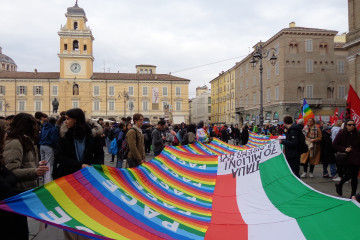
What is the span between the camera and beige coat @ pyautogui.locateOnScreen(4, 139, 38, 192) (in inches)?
128

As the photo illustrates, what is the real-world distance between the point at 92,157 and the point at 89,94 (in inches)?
2451

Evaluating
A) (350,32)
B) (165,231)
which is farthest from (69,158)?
(350,32)

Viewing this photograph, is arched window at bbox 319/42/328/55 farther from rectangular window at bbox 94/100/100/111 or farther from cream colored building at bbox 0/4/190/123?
rectangular window at bbox 94/100/100/111

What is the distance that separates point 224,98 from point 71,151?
70078 mm

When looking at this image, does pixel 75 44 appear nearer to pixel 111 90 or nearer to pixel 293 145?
pixel 111 90

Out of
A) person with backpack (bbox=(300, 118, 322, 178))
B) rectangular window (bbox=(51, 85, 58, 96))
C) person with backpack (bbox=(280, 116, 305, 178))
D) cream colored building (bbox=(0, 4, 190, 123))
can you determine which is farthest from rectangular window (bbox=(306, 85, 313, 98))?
rectangular window (bbox=(51, 85, 58, 96))

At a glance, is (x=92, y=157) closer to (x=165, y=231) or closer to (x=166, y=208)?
(x=166, y=208)

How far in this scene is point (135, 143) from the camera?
6.18 m

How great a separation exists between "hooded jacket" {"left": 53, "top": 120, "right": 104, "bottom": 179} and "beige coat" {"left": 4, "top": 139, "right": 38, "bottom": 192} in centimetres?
50

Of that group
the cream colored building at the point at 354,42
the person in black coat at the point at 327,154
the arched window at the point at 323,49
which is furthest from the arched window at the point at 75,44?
the person in black coat at the point at 327,154

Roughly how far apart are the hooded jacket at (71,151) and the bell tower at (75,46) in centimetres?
6156

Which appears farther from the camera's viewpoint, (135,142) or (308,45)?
(308,45)

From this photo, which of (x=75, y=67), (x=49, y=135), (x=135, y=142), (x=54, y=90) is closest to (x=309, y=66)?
(x=49, y=135)

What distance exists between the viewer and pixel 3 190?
8.54 ft
